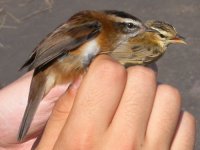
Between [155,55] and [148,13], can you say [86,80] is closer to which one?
[155,55]

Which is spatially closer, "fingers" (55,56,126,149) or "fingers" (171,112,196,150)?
"fingers" (55,56,126,149)

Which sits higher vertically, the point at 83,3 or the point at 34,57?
the point at 34,57

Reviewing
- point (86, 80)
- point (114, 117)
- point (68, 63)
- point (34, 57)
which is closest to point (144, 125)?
point (114, 117)

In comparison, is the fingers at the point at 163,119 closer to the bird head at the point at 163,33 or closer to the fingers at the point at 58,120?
the fingers at the point at 58,120

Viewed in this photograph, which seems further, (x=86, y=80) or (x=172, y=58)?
(x=172, y=58)

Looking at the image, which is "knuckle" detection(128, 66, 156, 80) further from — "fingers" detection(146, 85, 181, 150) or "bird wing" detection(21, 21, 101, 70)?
"bird wing" detection(21, 21, 101, 70)

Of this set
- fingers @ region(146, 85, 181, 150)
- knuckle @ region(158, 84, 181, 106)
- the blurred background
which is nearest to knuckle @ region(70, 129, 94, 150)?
fingers @ region(146, 85, 181, 150)

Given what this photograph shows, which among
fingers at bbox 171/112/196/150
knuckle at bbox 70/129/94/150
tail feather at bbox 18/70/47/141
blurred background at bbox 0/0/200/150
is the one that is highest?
knuckle at bbox 70/129/94/150

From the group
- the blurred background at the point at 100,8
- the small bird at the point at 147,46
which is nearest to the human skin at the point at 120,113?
the small bird at the point at 147,46

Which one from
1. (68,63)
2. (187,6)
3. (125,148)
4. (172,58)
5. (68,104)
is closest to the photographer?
→ (125,148)
